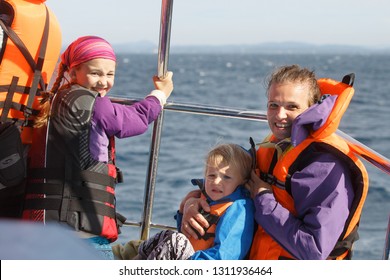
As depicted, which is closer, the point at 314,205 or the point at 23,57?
the point at 314,205

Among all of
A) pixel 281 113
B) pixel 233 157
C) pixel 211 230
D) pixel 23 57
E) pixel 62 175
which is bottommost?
pixel 211 230

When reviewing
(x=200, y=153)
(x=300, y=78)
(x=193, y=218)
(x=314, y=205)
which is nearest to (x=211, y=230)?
(x=193, y=218)

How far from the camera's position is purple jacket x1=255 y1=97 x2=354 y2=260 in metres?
1.98

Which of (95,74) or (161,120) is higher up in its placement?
(95,74)

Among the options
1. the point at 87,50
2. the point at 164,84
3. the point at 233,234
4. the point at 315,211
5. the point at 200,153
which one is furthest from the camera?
the point at 200,153

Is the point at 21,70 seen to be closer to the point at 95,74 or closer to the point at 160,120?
the point at 95,74

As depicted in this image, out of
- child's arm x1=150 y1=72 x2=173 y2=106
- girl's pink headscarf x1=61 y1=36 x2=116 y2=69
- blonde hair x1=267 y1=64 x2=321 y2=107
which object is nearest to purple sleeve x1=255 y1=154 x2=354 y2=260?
blonde hair x1=267 y1=64 x2=321 y2=107

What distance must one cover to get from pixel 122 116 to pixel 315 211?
29.5 inches

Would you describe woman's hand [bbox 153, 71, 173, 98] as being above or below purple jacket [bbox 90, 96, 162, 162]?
above

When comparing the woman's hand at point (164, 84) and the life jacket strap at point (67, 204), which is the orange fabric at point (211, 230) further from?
the woman's hand at point (164, 84)

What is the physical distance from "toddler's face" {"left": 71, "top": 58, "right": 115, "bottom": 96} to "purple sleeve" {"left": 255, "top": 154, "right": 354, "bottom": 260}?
776 millimetres

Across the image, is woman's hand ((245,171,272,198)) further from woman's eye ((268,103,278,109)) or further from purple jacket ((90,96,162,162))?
purple jacket ((90,96,162,162))

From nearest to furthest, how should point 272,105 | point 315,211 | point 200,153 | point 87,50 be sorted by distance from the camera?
point 315,211 < point 272,105 < point 87,50 < point 200,153

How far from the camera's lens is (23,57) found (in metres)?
2.26
